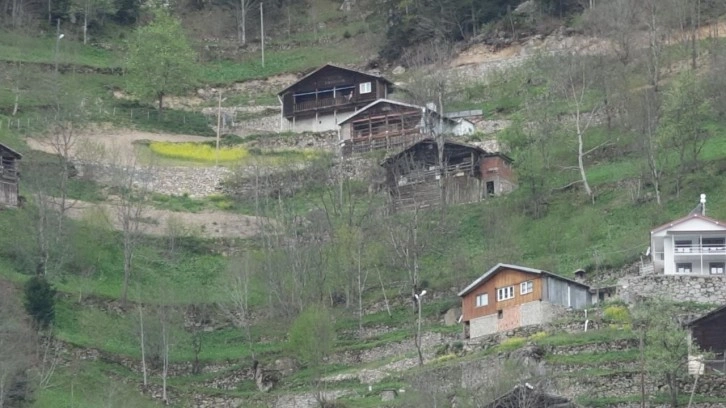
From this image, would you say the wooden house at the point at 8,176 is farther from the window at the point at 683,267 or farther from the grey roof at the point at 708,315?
the grey roof at the point at 708,315

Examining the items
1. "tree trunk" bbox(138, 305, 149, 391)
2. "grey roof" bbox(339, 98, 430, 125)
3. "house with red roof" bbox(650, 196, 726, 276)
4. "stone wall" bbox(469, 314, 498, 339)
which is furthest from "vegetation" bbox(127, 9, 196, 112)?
"house with red roof" bbox(650, 196, 726, 276)

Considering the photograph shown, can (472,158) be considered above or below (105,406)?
above

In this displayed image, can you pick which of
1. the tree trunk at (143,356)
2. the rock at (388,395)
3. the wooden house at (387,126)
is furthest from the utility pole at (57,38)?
the rock at (388,395)

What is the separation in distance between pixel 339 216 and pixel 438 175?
8.13 m

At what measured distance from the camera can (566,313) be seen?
8512 cm

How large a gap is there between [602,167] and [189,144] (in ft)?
85.7

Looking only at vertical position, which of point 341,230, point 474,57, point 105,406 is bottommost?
point 105,406

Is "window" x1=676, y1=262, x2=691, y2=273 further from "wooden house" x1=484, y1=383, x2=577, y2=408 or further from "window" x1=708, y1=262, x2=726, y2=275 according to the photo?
"wooden house" x1=484, y1=383, x2=577, y2=408

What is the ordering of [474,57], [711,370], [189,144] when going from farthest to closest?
[474,57], [189,144], [711,370]

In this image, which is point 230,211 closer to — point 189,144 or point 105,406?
point 189,144

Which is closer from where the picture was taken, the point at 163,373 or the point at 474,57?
the point at 163,373

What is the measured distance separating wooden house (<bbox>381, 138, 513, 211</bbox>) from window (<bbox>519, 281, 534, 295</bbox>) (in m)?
17.5

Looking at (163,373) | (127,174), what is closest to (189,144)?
(127,174)

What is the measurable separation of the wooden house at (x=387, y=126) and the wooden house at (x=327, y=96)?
378 centimetres
